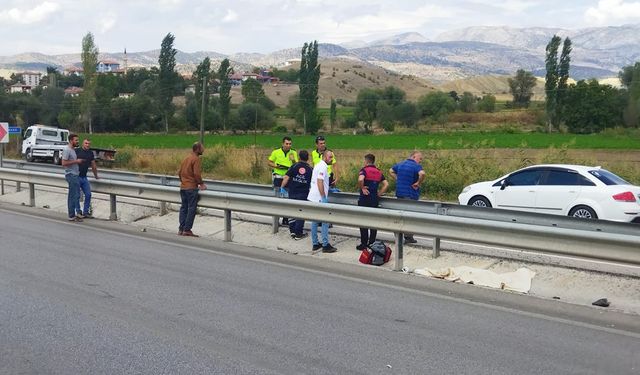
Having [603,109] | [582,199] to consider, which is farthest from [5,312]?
[603,109]

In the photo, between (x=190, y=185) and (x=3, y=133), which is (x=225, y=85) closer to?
(x=3, y=133)

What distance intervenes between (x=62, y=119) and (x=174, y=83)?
14.6 m

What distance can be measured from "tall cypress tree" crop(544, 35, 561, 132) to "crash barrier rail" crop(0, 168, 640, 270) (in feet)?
223

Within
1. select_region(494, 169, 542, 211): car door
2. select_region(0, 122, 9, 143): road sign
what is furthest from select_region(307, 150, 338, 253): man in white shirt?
select_region(0, 122, 9, 143): road sign

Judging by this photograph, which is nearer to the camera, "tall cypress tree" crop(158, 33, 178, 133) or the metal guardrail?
the metal guardrail

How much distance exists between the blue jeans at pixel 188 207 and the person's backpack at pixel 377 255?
4002 mm

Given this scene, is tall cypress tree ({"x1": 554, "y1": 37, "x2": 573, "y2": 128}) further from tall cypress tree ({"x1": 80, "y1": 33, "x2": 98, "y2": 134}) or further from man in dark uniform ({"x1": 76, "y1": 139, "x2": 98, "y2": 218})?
man in dark uniform ({"x1": 76, "y1": 139, "x2": 98, "y2": 218})

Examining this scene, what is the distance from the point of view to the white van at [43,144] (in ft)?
125

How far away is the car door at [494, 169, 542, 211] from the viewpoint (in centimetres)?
1505

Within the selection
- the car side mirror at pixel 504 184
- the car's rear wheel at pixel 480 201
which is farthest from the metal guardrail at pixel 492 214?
the car's rear wheel at pixel 480 201

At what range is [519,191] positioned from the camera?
50.2 ft

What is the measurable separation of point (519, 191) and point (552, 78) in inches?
2561

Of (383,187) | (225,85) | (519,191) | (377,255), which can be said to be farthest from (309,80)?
(377,255)

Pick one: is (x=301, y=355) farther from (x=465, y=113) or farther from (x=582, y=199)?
(x=465, y=113)
